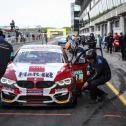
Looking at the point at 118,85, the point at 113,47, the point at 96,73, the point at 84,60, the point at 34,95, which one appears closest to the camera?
the point at 34,95

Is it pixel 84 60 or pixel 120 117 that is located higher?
pixel 84 60

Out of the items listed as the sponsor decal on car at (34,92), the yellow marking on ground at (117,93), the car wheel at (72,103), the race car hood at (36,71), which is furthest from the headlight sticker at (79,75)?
the sponsor decal on car at (34,92)

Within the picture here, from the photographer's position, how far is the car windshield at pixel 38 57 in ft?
38.7

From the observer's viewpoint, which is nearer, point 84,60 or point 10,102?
point 10,102

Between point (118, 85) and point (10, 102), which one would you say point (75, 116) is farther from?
point (118, 85)

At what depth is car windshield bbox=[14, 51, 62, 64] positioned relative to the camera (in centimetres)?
1180

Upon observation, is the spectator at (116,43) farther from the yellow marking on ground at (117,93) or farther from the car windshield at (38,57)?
the car windshield at (38,57)

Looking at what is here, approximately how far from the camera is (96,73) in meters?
11.5

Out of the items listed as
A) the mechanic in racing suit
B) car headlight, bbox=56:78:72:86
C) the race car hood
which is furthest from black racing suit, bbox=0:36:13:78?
car headlight, bbox=56:78:72:86

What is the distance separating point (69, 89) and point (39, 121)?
1590 millimetres

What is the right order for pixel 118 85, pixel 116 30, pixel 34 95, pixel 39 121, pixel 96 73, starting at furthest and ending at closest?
pixel 116 30, pixel 118 85, pixel 96 73, pixel 34 95, pixel 39 121

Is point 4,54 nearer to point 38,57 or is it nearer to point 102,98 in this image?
point 38,57

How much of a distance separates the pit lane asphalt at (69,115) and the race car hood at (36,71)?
686 millimetres

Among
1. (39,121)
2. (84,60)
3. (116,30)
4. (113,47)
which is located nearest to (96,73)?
(84,60)
